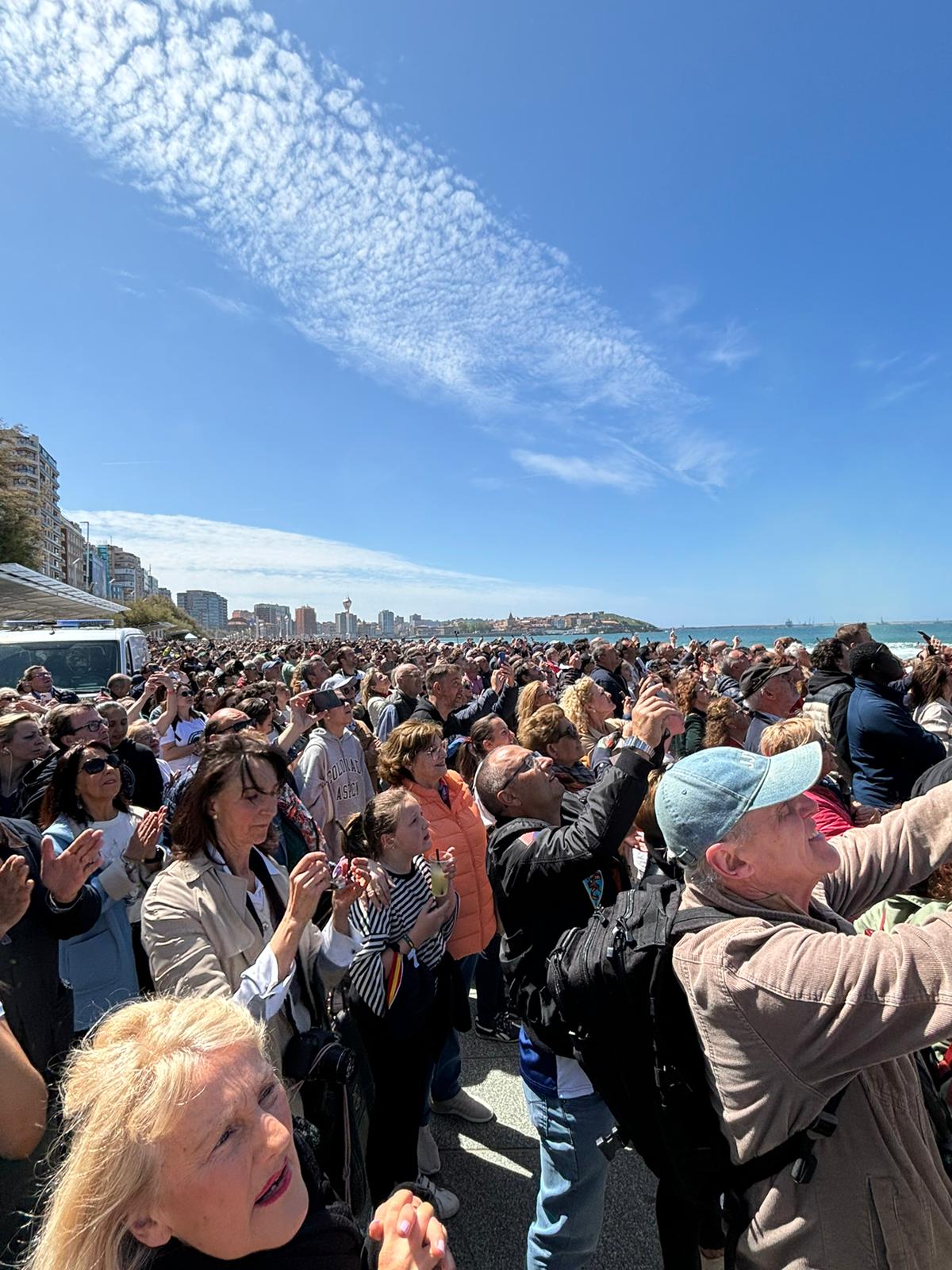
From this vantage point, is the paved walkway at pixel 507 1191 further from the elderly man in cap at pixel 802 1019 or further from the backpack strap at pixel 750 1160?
the elderly man in cap at pixel 802 1019

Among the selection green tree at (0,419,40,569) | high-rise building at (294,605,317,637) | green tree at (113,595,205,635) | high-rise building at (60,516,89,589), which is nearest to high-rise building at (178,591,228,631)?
high-rise building at (294,605,317,637)

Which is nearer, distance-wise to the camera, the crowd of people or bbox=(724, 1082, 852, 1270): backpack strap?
the crowd of people

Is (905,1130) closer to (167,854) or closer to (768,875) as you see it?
(768,875)

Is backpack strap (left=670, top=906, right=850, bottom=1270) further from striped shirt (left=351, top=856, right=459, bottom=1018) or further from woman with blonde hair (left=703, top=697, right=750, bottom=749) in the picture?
woman with blonde hair (left=703, top=697, right=750, bottom=749)

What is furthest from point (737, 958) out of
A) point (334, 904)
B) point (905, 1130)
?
point (334, 904)

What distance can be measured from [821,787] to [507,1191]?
86.8 inches

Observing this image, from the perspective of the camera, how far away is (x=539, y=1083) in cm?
214

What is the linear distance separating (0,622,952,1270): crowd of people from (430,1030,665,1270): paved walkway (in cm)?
10

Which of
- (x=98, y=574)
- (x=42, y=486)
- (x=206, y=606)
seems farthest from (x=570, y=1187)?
(x=206, y=606)

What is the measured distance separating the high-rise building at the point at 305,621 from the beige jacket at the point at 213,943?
475ft

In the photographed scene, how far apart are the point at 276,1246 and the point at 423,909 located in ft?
4.79

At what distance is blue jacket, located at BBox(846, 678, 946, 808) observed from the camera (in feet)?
13.2

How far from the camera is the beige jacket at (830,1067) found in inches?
45.4

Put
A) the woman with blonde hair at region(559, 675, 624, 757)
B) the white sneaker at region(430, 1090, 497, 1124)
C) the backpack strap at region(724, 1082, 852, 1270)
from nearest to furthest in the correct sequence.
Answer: the backpack strap at region(724, 1082, 852, 1270) < the white sneaker at region(430, 1090, 497, 1124) < the woman with blonde hair at region(559, 675, 624, 757)
